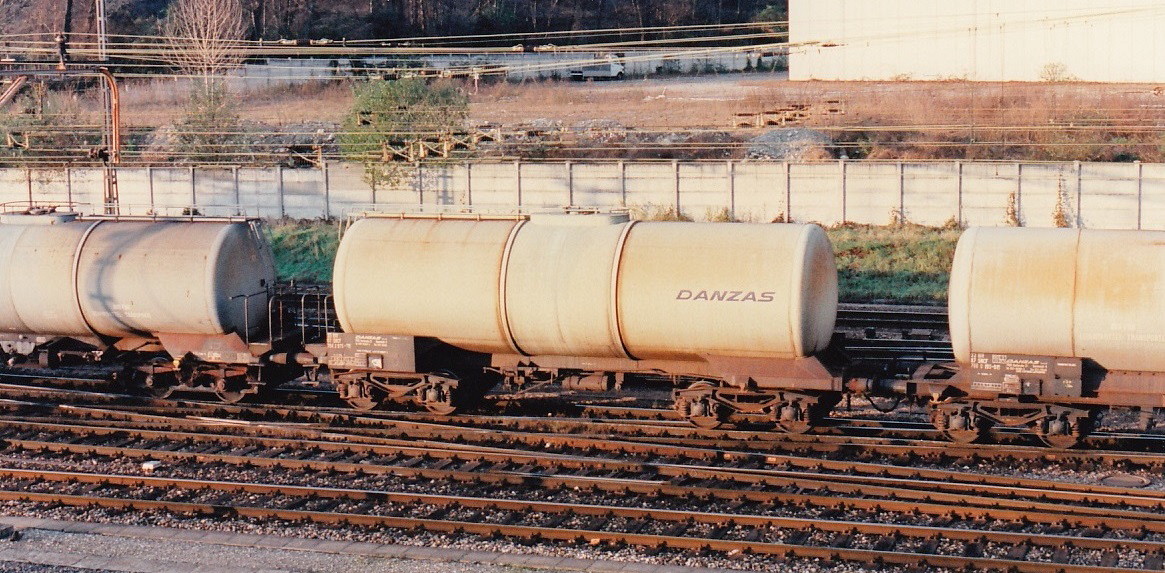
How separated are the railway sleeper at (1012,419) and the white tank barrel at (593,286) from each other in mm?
2005

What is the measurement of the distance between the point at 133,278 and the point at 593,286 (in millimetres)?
8044

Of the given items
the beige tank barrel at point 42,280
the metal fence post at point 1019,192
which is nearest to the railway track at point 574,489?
the beige tank barrel at point 42,280

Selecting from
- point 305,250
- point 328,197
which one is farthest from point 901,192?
point 328,197

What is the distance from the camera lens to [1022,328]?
16094mm

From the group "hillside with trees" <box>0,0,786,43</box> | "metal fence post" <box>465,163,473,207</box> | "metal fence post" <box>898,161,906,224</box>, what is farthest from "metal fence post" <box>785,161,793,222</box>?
"hillside with trees" <box>0,0,786,43</box>

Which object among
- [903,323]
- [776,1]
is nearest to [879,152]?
[903,323]

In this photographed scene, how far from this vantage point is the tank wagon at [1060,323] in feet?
51.4

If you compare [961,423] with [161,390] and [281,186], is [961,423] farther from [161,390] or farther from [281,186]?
[281,186]

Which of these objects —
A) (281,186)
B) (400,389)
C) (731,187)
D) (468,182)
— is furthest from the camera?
(281,186)

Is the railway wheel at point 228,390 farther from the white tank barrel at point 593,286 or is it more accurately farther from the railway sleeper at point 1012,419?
the railway sleeper at point 1012,419

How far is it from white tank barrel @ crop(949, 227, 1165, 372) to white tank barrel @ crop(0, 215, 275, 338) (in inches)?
449

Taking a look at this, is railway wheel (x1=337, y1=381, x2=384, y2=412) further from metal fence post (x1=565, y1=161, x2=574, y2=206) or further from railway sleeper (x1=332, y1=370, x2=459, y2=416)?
metal fence post (x1=565, y1=161, x2=574, y2=206)

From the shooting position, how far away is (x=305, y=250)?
129ft

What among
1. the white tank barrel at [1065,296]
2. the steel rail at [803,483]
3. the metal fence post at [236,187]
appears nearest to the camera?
the steel rail at [803,483]
